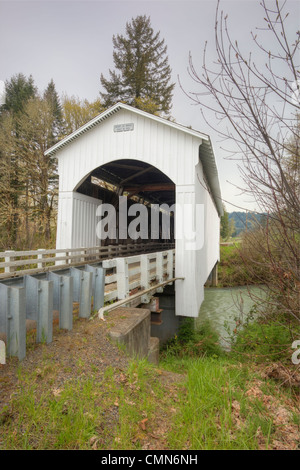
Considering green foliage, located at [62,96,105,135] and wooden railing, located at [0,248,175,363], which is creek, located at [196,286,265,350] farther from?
green foliage, located at [62,96,105,135]

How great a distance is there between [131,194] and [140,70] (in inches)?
598

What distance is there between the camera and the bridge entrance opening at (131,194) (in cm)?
1062

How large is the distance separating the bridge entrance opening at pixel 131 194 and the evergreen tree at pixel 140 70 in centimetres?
1013

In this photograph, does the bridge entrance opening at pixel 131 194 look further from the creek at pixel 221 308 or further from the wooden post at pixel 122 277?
the wooden post at pixel 122 277

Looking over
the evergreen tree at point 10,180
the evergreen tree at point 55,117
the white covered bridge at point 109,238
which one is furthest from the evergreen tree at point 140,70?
the white covered bridge at point 109,238

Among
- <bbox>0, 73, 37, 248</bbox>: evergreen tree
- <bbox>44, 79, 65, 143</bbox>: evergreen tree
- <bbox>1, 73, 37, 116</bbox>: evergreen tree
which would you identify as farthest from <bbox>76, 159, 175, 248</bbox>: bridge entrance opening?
<bbox>1, 73, 37, 116</bbox>: evergreen tree

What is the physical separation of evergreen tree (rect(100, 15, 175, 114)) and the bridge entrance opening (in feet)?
33.2

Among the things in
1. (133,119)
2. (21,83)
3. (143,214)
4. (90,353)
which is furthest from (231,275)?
(21,83)

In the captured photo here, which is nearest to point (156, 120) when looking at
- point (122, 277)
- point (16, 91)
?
point (122, 277)

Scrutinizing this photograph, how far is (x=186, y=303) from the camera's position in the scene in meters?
7.62

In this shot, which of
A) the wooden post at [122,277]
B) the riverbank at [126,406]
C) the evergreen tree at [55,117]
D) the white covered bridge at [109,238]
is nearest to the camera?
the riverbank at [126,406]

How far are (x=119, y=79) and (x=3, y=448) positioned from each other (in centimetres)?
2570

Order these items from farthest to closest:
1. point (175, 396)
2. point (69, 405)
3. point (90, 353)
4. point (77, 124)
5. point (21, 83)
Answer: point (21, 83) → point (77, 124) → point (90, 353) → point (175, 396) → point (69, 405)
